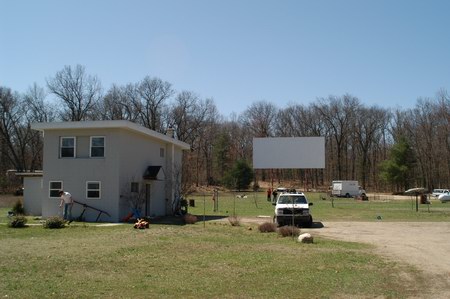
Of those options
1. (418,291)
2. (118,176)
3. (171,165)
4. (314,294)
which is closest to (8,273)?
(314,294)

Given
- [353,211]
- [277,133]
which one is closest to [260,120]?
[277,133]

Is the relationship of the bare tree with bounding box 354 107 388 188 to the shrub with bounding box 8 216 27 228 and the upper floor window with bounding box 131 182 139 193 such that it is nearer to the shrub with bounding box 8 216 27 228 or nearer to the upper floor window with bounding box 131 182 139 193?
the upper floor window with bounding box 131 182 139 193

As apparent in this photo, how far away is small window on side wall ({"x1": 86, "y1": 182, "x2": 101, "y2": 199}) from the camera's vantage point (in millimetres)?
26828

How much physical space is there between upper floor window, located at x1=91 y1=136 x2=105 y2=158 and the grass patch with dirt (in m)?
9.73

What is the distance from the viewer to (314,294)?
28.8ft

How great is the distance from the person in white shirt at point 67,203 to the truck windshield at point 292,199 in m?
11.2

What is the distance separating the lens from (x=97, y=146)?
2722cm

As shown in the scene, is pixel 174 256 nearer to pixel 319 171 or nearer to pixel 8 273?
pixel 8 273

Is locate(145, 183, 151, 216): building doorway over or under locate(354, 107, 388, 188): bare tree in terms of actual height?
under

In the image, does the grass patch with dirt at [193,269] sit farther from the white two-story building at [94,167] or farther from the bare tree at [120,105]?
the bare tree at [120,105]

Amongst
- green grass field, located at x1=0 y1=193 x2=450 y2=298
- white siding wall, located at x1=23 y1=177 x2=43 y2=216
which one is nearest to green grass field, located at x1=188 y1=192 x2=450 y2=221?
white siding wall, located at x1=23 y1=177 x2=43 y2=216

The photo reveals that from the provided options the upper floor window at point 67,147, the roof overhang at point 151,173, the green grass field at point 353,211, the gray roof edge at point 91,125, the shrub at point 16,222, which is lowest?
the green grass field at point 353,211

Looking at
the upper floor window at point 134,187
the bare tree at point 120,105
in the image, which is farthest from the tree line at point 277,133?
the upper floor window at point 134,187

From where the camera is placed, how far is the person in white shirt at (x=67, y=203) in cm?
2542
